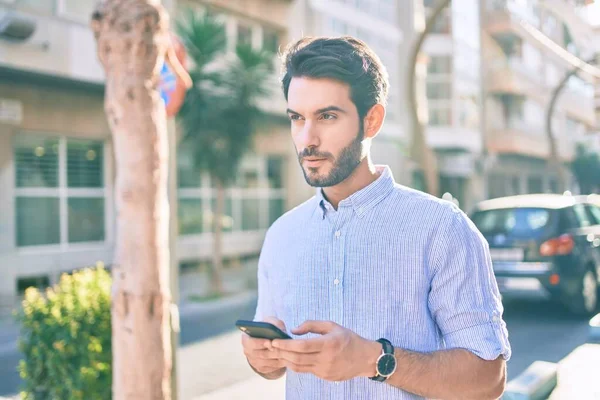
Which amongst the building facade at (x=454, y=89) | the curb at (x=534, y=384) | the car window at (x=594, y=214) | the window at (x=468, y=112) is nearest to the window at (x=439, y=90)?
the building facade at (x=454, y=89)

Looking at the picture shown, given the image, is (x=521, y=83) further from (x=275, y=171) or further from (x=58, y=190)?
(x=58, y=190)

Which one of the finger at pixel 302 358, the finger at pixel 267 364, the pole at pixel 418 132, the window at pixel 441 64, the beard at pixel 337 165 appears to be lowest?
the finger at pixel 267 364

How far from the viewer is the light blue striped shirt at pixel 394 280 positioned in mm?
1611

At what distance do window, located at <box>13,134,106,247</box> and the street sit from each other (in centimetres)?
427

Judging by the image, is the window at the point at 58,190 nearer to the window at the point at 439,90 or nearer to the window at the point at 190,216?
A: the window at the point at 190,216

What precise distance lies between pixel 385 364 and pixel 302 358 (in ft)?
0.75

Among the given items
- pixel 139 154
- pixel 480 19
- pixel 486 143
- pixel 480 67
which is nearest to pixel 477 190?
pixel 486 143

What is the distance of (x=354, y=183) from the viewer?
183 centimetres

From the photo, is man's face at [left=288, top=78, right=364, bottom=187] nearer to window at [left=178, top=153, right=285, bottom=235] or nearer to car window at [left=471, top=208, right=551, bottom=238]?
car window at [left=471, top=208, right=551, bottom=238]

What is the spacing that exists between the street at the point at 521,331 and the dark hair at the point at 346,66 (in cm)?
508

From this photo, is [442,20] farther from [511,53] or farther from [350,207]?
[350,207]

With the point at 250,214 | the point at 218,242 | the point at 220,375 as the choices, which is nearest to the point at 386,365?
the point at 220,375

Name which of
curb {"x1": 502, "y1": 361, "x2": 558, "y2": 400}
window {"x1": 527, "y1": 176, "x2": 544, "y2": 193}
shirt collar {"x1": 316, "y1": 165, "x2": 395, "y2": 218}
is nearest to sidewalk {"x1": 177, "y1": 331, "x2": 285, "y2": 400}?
curb {"x1": 502, "y1": 361, "x2": 558, "y2": 400}

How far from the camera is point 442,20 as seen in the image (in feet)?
91.1
